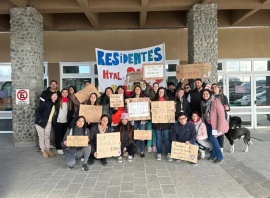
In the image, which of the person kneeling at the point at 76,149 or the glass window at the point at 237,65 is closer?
the person kneeling at the point at 76,149

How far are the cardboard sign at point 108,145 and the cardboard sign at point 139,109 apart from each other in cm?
65

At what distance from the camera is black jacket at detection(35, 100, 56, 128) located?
5.84 metres

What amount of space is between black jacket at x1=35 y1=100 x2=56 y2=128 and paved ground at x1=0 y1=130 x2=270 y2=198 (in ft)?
2.79

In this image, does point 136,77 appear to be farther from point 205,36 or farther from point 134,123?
point 205,36

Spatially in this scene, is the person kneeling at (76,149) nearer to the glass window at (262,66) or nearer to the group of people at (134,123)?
the group of people at (134,123)

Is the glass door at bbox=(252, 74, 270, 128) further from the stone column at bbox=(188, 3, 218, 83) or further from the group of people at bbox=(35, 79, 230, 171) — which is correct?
the group of people at bbox=(35, 79, 230, 171)

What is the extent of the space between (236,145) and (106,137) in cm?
387

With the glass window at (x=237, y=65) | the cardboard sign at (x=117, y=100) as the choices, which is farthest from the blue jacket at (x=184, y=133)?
the glass window at (x=237, y=65)

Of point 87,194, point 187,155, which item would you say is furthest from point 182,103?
point 87,194

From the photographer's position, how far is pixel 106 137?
16.8ft

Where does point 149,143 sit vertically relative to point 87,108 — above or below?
below

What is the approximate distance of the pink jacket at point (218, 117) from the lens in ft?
17.0

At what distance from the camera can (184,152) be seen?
5148mm

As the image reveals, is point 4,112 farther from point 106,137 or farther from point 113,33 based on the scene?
point 106,137
